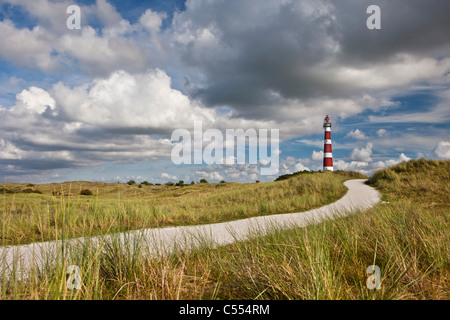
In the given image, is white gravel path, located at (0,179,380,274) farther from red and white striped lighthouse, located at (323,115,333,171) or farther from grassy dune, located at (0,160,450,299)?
red and white striped lighthouse, located at (323,115,333,171)

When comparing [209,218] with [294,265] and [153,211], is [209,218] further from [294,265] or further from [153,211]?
[294,265]

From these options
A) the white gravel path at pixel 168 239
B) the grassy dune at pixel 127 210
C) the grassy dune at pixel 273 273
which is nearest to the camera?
the grassy dune at pixel 273 273

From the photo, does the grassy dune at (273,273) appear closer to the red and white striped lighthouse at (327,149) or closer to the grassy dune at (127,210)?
the grassy dune at (127,210)

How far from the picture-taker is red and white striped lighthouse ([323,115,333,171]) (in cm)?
4481

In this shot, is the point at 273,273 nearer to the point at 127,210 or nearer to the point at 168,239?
the point at 168,239

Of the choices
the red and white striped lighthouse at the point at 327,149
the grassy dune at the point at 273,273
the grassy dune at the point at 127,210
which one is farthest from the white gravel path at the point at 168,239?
the red and white striped lighthouse at the point at 327,149

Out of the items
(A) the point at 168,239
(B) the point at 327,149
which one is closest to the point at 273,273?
(A) the point at 168,239

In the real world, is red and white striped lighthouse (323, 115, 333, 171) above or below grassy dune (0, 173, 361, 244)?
above

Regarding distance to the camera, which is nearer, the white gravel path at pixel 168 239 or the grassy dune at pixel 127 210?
the white gravel path at pixel 168 239

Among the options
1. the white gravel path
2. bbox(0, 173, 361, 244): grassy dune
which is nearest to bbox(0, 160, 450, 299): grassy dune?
the white gravel path

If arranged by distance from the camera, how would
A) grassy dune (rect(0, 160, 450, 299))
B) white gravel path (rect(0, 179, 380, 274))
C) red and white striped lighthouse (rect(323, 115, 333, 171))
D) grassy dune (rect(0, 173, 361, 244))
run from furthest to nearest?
1. red and white striped lighthouse (rect(323, 115, 333, 171))
2. grassy dune (rect(0, 173, 361, 244))
3. white gravel path (rect(0, 179, 380, 274))
4. grassy dune (rect(0, 160, 450, 299))

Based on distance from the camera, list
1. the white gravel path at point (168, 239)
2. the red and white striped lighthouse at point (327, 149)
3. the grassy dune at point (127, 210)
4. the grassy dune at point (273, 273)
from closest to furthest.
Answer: the grassy dune at point (273, 273)
the white gravel path at point (168, 239)
the grassy dune at point (127, 210)
the red and white striped lighthouse at point (327, 149)

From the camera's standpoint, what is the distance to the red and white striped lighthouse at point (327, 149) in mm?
44812
